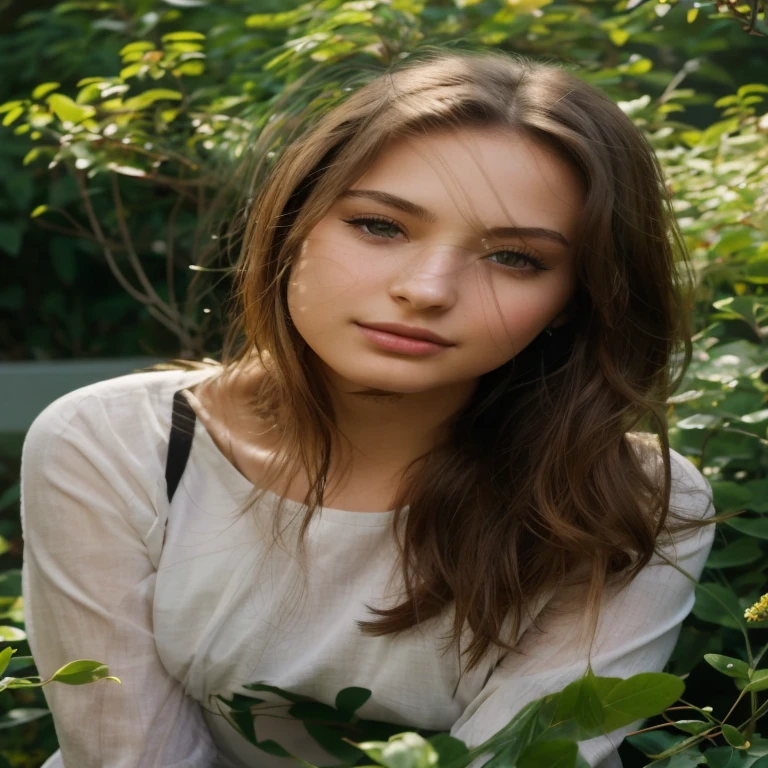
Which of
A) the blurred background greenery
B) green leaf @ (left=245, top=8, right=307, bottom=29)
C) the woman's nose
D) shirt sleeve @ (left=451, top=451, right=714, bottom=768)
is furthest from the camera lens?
green leaf @ (left=245, top=8, right=307, bottom=29)

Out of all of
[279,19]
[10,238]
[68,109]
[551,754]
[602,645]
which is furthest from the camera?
[10,238]

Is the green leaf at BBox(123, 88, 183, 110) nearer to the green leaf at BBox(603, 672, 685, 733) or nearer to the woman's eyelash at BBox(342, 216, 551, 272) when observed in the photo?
the woman's eyelash at BBox(342, 216, 551, 272)

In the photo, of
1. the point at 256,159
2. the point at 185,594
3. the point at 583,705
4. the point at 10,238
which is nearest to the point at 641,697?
the point at 583,705

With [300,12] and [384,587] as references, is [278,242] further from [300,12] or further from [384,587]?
[300,12]

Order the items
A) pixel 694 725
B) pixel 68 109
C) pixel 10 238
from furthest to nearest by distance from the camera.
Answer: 1. pixel 10 238
2. pixel 68 109
3. pixel 694 725

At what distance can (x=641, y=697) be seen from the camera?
1008mm

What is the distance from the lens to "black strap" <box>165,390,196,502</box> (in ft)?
5.23

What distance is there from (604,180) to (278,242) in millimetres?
420

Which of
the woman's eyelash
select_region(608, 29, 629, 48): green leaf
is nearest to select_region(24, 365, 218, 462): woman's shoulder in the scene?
the woman's eyelash

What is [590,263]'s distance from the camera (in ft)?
4.69

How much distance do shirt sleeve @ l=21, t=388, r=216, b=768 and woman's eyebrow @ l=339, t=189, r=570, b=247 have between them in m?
0.49

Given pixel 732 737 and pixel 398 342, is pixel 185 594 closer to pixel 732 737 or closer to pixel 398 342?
pixel 398 342

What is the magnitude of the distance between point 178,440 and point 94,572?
0.70 ft

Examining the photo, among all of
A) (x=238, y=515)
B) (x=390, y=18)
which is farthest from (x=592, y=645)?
(x=390, y=18)
